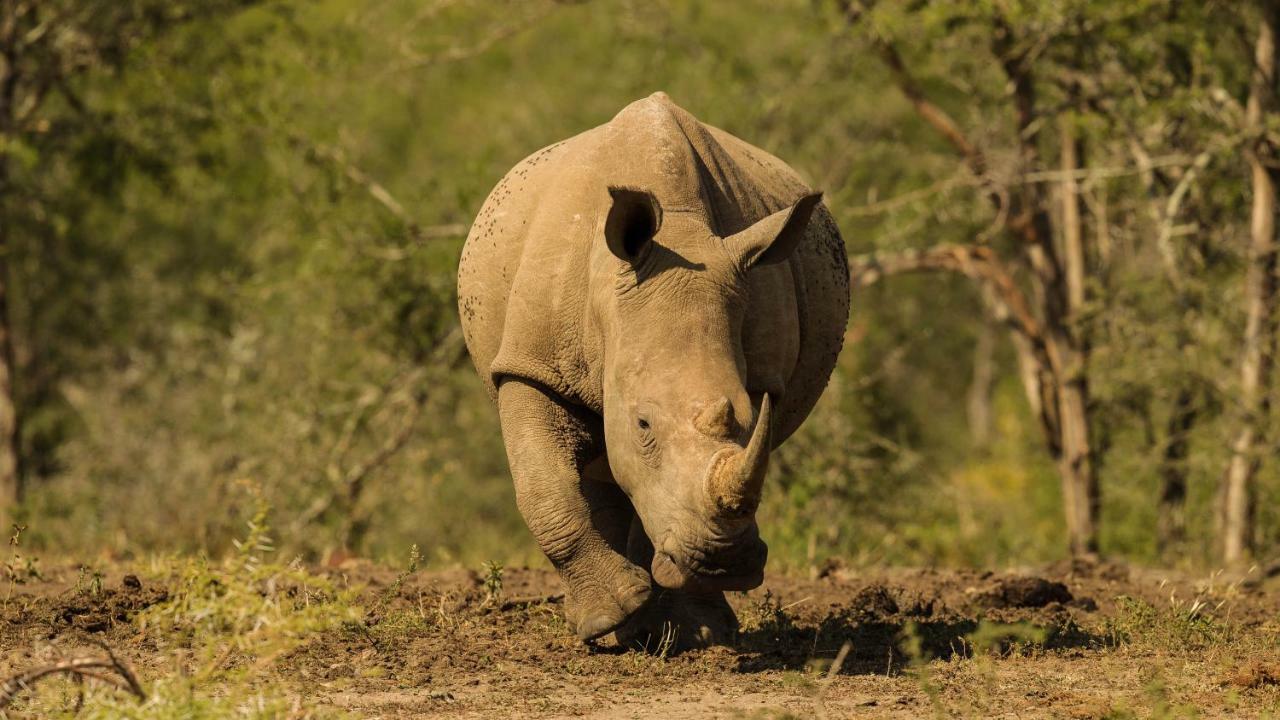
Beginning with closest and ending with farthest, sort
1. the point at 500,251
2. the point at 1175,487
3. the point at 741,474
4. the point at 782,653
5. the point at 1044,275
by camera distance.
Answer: the point at 741,474
the point at 782,653
the point at 500,251
the point at 1044,275
the point at 1175,487

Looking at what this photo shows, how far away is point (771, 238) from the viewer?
250 inches

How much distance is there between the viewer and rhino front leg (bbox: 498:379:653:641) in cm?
664

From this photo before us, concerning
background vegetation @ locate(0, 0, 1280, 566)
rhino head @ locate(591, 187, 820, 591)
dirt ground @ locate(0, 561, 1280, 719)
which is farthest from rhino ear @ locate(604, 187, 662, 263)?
background vegetation @ locate(0, 0, 1280, 566)

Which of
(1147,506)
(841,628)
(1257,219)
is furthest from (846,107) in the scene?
(841,628)

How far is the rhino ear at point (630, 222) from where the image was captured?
6195 millimetres

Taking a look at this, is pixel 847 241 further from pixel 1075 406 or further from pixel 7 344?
pixel 7 344

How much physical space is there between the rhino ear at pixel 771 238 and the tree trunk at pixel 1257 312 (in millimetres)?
6551

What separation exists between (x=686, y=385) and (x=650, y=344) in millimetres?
260

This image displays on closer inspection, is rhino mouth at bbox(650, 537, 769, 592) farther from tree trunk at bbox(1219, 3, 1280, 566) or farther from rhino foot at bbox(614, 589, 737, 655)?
tree trunk at bbox(1219, 3, 1280, 566)

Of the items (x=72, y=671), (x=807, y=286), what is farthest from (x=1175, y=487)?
(x=72, y=671)

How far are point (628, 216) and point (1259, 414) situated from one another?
7.22 meters

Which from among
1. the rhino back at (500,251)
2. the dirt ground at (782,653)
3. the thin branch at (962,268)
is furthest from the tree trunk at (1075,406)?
the rhino back at (500,251)

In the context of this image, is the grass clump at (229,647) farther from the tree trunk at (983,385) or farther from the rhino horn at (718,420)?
the tree trunk at (983,385)

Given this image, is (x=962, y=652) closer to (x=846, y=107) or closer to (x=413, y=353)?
(x=413, y=353)
